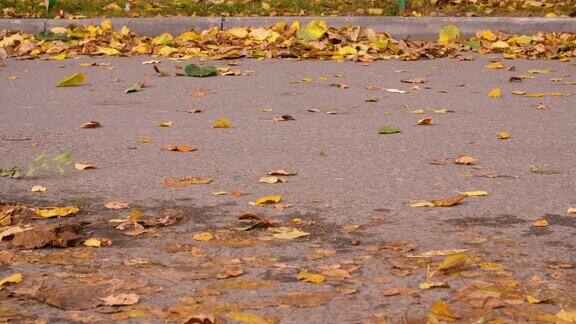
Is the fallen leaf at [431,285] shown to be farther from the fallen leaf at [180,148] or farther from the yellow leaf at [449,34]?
the yellow leaf at [449,34]

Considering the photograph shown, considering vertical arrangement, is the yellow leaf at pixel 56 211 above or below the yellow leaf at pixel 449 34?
above

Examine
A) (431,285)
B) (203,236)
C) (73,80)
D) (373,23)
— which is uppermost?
(431,285)

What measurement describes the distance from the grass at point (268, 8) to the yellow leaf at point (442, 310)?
7755 millimetres

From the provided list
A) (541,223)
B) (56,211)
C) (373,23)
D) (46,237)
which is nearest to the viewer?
(46,237)

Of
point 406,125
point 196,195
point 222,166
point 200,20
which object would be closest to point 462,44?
point 200,20

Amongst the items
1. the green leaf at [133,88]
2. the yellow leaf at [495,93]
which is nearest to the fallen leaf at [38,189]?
the green leaf at [133,88]

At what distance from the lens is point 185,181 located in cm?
466

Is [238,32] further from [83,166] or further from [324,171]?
[324,171]

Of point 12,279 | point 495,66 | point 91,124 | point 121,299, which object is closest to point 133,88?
point 91,124

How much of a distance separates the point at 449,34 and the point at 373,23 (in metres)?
0.76

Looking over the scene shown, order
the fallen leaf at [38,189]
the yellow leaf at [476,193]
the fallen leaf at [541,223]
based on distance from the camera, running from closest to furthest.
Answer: the fallen leaf at [541,223] < the yellow leaf at [476,193] < the fallen leaf at [38,189]

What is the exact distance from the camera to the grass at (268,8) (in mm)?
10484

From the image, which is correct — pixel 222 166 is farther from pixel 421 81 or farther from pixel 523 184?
pixel 421 81

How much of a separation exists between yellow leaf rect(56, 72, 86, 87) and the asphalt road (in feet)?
0.38
